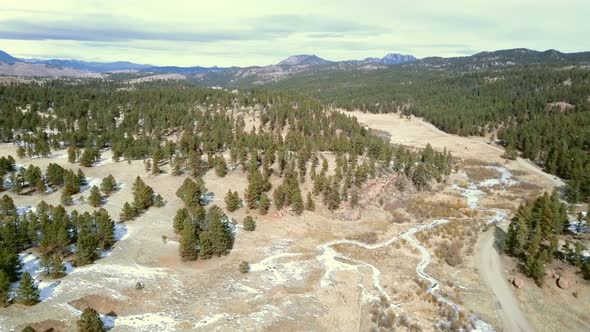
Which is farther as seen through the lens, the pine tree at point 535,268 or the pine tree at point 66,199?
the pine tree at point 66,199

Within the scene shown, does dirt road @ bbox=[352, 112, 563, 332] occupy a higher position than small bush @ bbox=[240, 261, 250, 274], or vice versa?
dirt road @ bbox=[352, 112, 563, 332]

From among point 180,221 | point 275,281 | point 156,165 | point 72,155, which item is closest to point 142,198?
point 180,221

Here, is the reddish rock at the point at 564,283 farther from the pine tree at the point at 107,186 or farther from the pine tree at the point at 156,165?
the pine tree at the point at 156,165

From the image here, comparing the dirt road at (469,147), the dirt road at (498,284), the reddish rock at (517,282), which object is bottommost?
the dirt road at (498,284)

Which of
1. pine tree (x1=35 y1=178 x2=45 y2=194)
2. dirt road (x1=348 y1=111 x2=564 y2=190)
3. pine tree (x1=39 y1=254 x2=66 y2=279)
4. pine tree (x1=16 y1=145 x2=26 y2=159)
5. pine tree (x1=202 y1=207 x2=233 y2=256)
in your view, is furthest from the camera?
dirt road (x1=348 y1=111 x2=564 y2=190)

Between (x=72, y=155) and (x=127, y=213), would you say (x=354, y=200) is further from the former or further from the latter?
(x=72, y=155)

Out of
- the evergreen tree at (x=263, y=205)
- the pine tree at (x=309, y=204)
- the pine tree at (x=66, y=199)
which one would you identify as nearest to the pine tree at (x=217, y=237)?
the evergreen tree at (x=263, y=205)

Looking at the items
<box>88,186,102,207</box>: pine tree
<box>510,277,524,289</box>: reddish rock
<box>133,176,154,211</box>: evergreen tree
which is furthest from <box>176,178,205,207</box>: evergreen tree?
<box>510,277,524,289</box>: reddish rock

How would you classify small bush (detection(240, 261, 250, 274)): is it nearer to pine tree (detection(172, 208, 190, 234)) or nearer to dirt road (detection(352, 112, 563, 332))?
pine tree (detection(172, 208, 190, 234))

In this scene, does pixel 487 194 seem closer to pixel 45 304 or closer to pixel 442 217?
pixel 442 217
